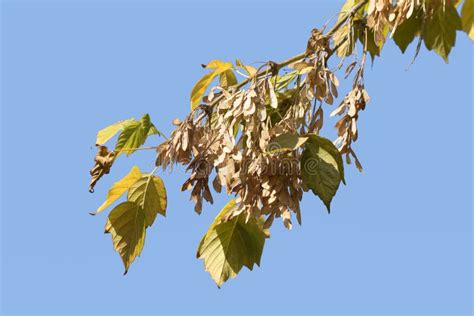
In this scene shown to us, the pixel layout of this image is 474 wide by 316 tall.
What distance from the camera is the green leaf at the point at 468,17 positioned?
1.55 meters

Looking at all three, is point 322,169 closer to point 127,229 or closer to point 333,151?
point 333,151

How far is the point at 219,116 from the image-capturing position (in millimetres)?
1651

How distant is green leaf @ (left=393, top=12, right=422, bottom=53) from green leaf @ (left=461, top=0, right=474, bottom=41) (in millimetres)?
95

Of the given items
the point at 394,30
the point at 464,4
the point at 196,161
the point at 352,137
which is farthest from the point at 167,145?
the point at 464,4

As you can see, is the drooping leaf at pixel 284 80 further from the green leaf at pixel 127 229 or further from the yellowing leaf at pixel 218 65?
the green leaf at pixel 127 229

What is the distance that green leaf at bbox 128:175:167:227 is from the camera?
1803 mm

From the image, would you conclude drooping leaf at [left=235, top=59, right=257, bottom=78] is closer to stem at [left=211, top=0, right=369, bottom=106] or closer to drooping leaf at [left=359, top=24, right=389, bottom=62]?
stem at [left=211, top=0, right=369, bottom=106]

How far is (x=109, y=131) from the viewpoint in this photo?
76.3 inches

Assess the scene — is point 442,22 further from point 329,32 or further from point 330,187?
point 330,187

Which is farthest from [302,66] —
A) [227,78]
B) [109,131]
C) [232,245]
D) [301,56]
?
[109,131]

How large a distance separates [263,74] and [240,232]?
31 centimetres

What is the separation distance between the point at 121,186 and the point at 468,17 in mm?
725

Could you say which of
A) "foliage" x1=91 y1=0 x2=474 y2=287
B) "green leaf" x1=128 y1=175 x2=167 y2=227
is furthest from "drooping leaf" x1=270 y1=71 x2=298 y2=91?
"green leaf" x1=128 y1=175 x2=167 y2=227

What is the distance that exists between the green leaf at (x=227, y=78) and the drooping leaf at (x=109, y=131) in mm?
216
